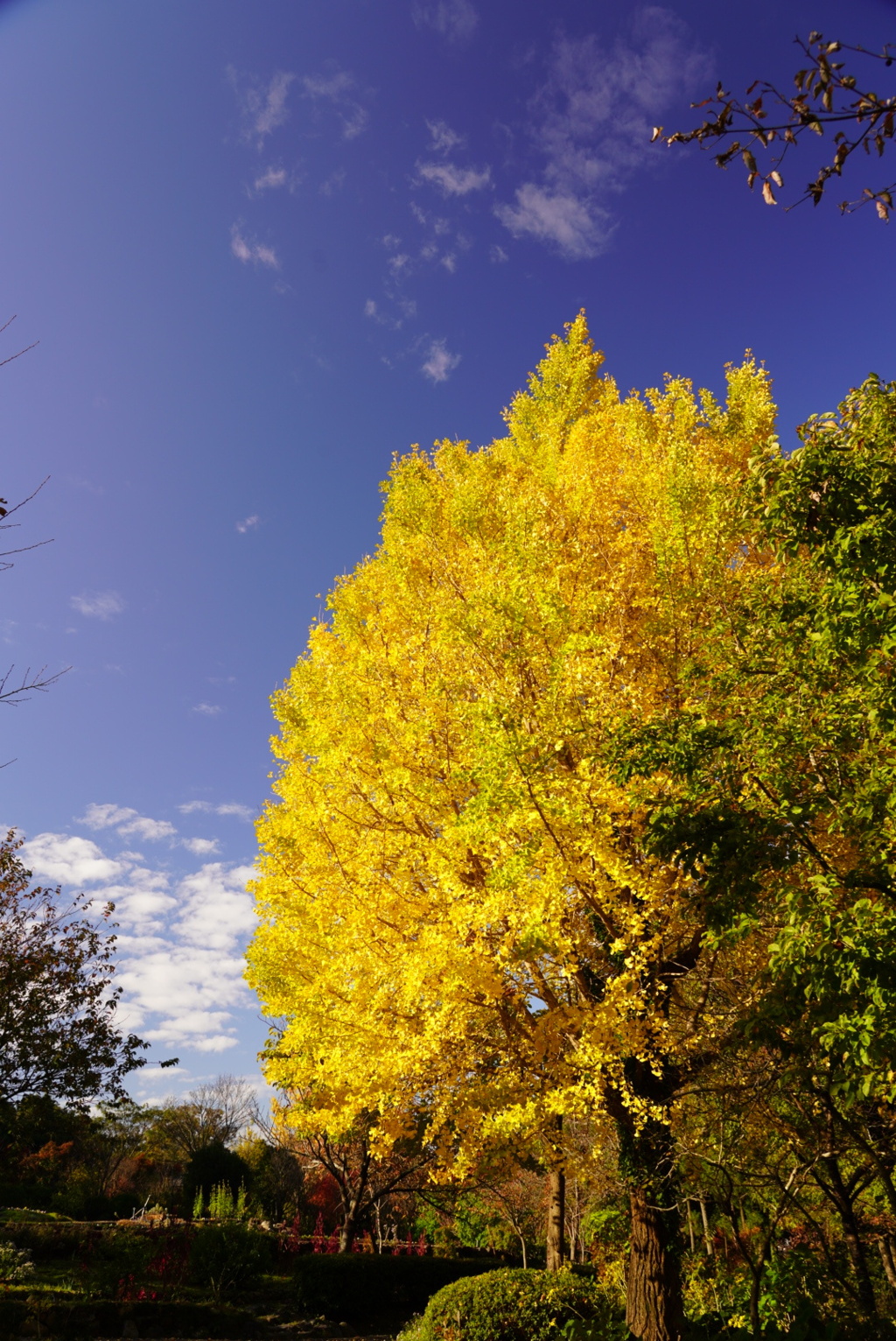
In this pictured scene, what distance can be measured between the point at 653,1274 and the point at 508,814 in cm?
497

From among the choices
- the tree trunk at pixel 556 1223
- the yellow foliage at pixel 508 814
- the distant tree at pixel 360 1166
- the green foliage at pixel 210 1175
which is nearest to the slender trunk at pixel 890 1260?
the tree trunk at pixel 556 1223

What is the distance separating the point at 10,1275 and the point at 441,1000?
10.0 m

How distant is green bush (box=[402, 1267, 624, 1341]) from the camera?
7.60 m

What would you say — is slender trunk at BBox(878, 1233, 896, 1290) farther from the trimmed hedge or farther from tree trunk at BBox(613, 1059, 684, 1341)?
the trimmed hedge

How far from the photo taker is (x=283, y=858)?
9.09 m

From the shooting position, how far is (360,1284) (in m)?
12.4

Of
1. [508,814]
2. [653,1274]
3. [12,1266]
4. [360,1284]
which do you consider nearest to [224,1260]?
[360,1284]

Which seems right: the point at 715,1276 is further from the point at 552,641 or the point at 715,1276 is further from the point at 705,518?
the point at 705,518

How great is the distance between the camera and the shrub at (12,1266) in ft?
34.8

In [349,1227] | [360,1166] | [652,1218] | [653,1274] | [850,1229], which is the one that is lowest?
[349,1227]

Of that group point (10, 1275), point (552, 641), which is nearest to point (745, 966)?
point (552, 641)

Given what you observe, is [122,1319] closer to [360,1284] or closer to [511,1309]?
[360,1284]

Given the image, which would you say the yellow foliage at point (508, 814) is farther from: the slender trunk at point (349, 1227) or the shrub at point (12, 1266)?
the slender trunk at point (349, 1227)

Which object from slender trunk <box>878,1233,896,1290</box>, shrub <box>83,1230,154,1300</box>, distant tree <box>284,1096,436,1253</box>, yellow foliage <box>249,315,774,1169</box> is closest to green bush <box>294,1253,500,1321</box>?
distant tree <box>284,1096,436,1253</box>
